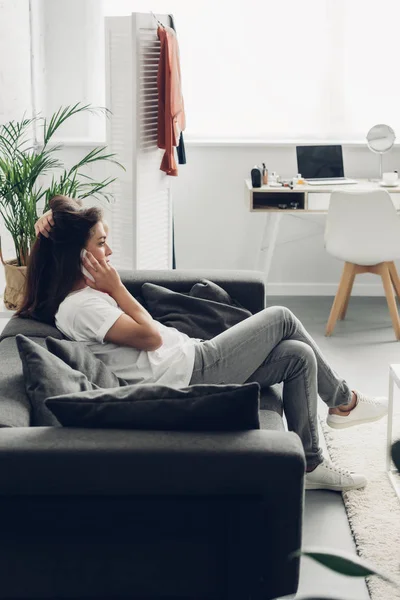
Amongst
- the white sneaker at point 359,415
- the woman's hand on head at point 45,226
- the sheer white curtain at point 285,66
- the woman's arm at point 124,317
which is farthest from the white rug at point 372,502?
the sheer white curtain at point 285,66

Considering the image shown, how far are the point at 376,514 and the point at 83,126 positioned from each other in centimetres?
323

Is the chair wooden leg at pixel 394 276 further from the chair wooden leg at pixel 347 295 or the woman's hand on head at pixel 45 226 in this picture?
the woman's hand on head at pixel 45 226

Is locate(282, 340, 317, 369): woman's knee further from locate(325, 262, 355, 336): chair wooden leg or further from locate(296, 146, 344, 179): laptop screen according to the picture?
locate(296, 146, 344, 179): laptop screen

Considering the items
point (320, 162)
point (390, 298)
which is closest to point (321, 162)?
point (320, 162)

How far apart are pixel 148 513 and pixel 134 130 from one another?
266cm

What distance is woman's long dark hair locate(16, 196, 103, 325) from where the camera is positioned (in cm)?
254

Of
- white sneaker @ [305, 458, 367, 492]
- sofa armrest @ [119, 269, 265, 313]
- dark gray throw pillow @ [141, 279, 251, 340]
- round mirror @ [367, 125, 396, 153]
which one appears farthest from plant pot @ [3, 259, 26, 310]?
round mirror @ [367, 125, 396, 153]

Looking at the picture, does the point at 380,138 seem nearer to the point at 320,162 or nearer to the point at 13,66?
the point at 320,162

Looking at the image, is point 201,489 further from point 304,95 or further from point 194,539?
point 304,95

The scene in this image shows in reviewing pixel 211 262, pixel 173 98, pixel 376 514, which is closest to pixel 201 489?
pixel 376 514

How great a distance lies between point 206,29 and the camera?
16.5 feet

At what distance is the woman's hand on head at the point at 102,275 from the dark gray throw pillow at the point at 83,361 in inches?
9.4

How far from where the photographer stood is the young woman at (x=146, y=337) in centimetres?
243

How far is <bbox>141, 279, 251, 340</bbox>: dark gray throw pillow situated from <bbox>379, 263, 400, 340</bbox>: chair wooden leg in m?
1.57
